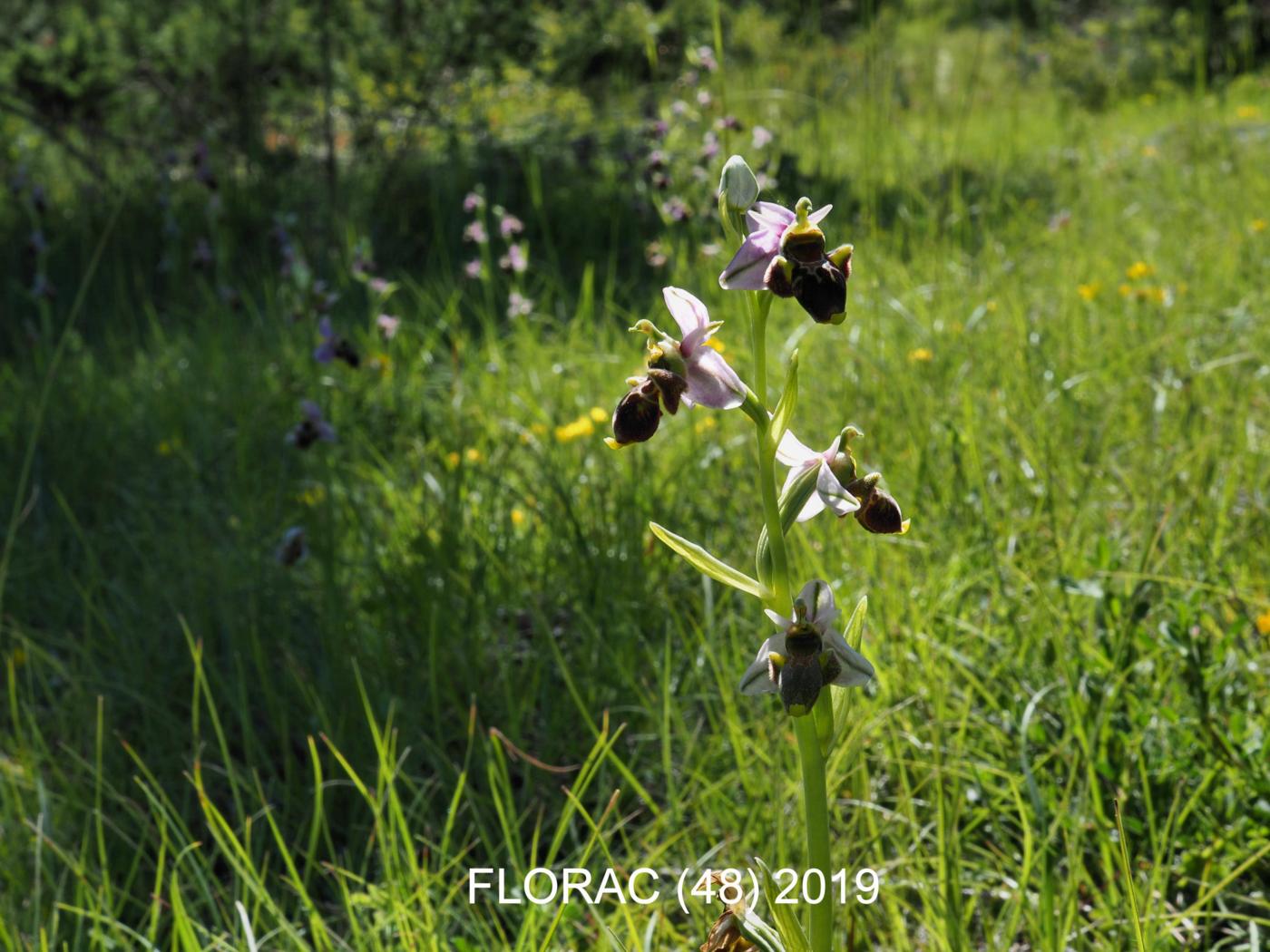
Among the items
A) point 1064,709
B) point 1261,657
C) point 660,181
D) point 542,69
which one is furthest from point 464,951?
point 542,69

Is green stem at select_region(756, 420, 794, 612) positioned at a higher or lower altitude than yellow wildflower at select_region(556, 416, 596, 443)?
higher

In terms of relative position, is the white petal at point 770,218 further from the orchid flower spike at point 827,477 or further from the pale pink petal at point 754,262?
the orchid flower spike at point 827,477

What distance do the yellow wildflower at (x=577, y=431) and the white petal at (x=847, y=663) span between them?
1.58 metres

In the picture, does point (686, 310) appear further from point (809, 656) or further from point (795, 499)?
point (809, 656)

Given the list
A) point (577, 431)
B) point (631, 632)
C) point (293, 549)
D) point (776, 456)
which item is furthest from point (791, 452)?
point (577, 431)

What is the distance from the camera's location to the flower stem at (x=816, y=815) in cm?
95

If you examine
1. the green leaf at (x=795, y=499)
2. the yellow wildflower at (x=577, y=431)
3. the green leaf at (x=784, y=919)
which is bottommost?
the yellow wildflower at (x=577, y=431)

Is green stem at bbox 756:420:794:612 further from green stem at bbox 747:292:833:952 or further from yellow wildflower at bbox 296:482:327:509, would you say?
yellow wildflower at bbox 296:482:327:509

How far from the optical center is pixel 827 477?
3.21 feet

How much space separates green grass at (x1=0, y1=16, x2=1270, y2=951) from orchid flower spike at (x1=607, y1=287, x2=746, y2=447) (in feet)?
0.99

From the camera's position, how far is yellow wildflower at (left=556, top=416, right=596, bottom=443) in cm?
257

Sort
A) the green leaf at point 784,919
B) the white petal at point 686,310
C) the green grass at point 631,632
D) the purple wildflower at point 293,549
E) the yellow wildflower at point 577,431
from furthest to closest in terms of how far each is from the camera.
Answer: the yellow wildflower at point 577,431 < the purple wildflower at point 293,549 < the green grass at point 631,632 < the white petal at point 686,310 < the green leaf at point 784,919

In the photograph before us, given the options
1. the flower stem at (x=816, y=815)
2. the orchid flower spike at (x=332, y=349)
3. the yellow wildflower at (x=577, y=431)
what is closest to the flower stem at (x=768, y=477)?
the flower stem at (x=816, y=815)

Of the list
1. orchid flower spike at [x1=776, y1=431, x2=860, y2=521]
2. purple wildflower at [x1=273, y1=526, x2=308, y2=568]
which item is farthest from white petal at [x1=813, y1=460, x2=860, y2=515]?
purple wildflower at [x1=273, y1=526, x2=308, y2=568]
